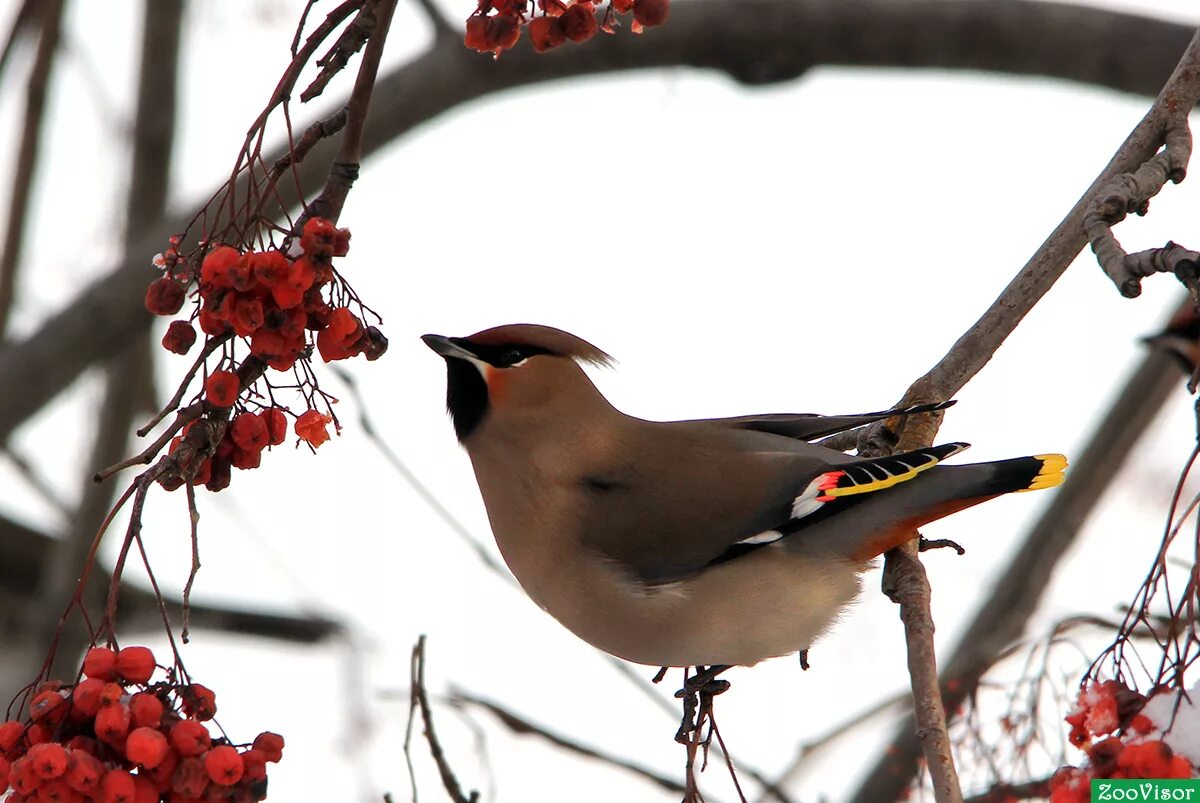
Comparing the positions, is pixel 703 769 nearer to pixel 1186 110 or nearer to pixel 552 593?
pixel 552 593

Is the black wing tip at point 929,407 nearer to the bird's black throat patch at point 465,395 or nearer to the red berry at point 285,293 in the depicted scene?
the bird's black throat patch at point 465,395

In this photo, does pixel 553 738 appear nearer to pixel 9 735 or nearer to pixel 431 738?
pixel 431 738

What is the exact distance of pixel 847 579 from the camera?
9.95ft

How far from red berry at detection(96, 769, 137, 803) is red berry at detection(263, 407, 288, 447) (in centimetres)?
49

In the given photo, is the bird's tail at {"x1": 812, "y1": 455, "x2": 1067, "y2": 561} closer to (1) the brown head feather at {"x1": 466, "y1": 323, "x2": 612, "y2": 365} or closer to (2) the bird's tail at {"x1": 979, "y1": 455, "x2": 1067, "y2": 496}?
(2) the bird's tail at {"x1": 979, "y1": 455, "x2": 1067, "y2": 496}

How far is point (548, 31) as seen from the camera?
2393 millimetres

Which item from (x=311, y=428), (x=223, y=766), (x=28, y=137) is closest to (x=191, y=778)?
(x=223, y=766)

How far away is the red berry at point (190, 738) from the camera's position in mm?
1926

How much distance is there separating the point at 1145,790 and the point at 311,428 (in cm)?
125

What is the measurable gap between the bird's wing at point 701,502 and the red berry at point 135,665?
1156 mm

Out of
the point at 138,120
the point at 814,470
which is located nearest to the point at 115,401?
the point at 138,120

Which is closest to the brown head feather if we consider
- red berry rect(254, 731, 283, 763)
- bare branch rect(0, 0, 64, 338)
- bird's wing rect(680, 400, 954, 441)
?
bird's wing rect(680, 400, 954, 441)

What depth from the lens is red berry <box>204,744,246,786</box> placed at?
6.30ft

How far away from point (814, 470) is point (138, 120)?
107 inches
